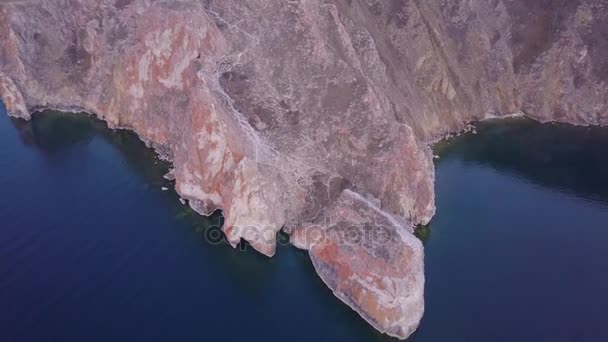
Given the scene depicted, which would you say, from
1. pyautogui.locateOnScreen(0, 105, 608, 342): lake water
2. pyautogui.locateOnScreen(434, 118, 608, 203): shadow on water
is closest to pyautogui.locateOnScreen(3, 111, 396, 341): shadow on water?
pyautogui.locateOnScreen(0, 105, 608, 342): lake water

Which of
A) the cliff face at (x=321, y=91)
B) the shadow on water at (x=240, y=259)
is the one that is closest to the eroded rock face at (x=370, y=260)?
the cliff face at (x=321, y=91)

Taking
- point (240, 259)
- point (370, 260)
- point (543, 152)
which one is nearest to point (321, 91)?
point (240, 259)

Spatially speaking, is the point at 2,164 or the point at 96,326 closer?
the point at 96,326

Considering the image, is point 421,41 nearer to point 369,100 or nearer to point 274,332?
point 369,100

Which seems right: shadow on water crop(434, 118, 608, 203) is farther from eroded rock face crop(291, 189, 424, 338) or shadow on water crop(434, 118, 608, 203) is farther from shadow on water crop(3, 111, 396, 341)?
shadow on water crop(3, 111, 396, 341)

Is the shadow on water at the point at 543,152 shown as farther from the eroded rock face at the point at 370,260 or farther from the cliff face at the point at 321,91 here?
the eroded rock face at the point at 370,260

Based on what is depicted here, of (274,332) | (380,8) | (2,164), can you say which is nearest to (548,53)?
(380,8)

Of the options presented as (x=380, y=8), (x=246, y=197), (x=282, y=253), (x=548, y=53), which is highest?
(x=380, y=8)
